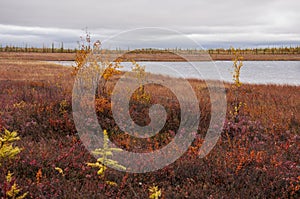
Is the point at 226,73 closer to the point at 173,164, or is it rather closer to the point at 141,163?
the point at 173,164

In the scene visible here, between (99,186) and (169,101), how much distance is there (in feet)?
22.3

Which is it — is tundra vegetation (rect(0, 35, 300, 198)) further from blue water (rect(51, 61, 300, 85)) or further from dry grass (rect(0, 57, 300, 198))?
blue water (rect(51, 61, 300, 85))

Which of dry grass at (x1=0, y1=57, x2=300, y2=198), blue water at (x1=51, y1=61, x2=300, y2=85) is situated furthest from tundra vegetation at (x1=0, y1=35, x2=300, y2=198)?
blue water at (x1=51, y1=61, x2=300, y2=85)

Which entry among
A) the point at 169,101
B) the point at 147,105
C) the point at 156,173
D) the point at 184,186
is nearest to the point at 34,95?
the point at 147,105

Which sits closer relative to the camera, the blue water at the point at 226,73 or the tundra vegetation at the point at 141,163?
the tundra vegetation at the point at 141,163

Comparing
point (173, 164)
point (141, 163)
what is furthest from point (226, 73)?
point (141, 163)

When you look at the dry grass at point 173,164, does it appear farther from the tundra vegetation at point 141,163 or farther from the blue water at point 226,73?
the blue water at point 226,73

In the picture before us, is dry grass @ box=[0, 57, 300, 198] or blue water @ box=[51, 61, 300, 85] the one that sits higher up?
blue water @ box=[51, 61, 300, 85]

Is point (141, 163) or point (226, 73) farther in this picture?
point (226, 73)

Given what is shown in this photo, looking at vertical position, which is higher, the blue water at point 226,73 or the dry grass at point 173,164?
the blue water at point 226,73

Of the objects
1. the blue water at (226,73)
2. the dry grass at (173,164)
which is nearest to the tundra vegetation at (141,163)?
the dry grass at (173,164)

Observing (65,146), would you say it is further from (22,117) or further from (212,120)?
(212,120)

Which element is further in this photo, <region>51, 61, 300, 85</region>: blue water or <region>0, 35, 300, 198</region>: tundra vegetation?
<region>51, 61, 300, 85</region>: blue water

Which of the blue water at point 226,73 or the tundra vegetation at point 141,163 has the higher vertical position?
the blue water at point 226,73
